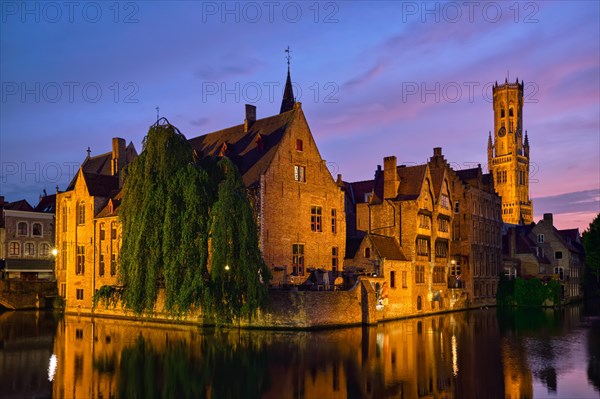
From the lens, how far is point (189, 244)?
35.2m

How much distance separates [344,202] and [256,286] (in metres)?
18.2

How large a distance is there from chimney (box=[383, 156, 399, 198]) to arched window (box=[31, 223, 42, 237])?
38488mm

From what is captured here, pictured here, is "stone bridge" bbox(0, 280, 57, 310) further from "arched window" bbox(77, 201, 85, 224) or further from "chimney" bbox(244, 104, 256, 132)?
"chimney" bbox(244, 104, 256, 132)

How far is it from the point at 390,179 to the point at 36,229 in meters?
39.4

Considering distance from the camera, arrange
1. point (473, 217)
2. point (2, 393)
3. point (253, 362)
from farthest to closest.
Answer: point (473, 217), point (253, 362), point (2, 393)

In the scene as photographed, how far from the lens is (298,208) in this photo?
45.3m

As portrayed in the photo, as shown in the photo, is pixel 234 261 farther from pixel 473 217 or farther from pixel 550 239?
pixel 550 239

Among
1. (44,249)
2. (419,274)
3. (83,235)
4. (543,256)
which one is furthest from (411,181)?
(44,249)

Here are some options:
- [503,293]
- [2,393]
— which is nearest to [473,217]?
[503,293]

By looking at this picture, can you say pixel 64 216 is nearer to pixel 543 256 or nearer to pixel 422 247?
pixel 422 247

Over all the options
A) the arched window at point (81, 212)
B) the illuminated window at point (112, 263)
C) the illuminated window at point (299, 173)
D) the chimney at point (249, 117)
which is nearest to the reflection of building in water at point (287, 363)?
the illuminated window at point (112, 263)

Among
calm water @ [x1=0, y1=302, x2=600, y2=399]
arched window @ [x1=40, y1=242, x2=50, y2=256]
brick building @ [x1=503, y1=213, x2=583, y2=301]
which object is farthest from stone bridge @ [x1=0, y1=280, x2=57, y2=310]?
brick building @ [x1=503, y1=213, x2=583, y2=301]

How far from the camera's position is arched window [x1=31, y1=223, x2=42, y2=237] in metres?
65.3

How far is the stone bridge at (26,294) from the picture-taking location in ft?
187
